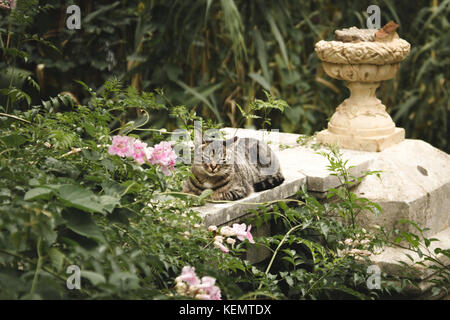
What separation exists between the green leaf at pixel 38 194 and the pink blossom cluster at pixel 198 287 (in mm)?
409

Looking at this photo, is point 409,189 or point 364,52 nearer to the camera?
point 409,189

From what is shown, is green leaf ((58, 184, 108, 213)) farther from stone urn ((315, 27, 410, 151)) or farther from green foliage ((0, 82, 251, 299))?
stone urn ((315, 27, 410, 151))

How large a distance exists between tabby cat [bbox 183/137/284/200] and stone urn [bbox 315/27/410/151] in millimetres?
882

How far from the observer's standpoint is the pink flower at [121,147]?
2.10 meters

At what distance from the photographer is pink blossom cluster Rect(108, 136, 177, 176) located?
6.91 ft

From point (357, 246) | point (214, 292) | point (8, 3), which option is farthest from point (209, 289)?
point (8, 3)

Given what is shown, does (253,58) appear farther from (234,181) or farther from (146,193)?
(146,193)

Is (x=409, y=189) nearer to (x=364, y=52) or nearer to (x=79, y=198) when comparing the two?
(x=364, y=52)

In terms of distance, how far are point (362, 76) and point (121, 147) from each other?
73.9 inches

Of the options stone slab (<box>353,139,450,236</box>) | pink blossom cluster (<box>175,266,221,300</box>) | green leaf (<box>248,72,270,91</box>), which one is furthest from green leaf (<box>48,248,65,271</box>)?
green leaf (<box>248,72,270,91</box>)

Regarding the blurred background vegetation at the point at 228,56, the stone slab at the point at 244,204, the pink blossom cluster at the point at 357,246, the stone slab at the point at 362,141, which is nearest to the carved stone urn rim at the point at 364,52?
the stone slab at the point at 362,141

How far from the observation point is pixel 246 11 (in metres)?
4.89

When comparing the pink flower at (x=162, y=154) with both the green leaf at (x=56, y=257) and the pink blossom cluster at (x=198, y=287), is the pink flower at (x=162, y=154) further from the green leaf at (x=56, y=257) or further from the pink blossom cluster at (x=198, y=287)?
the green leaf at (x=56, y=257)

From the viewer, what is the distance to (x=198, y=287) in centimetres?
175
